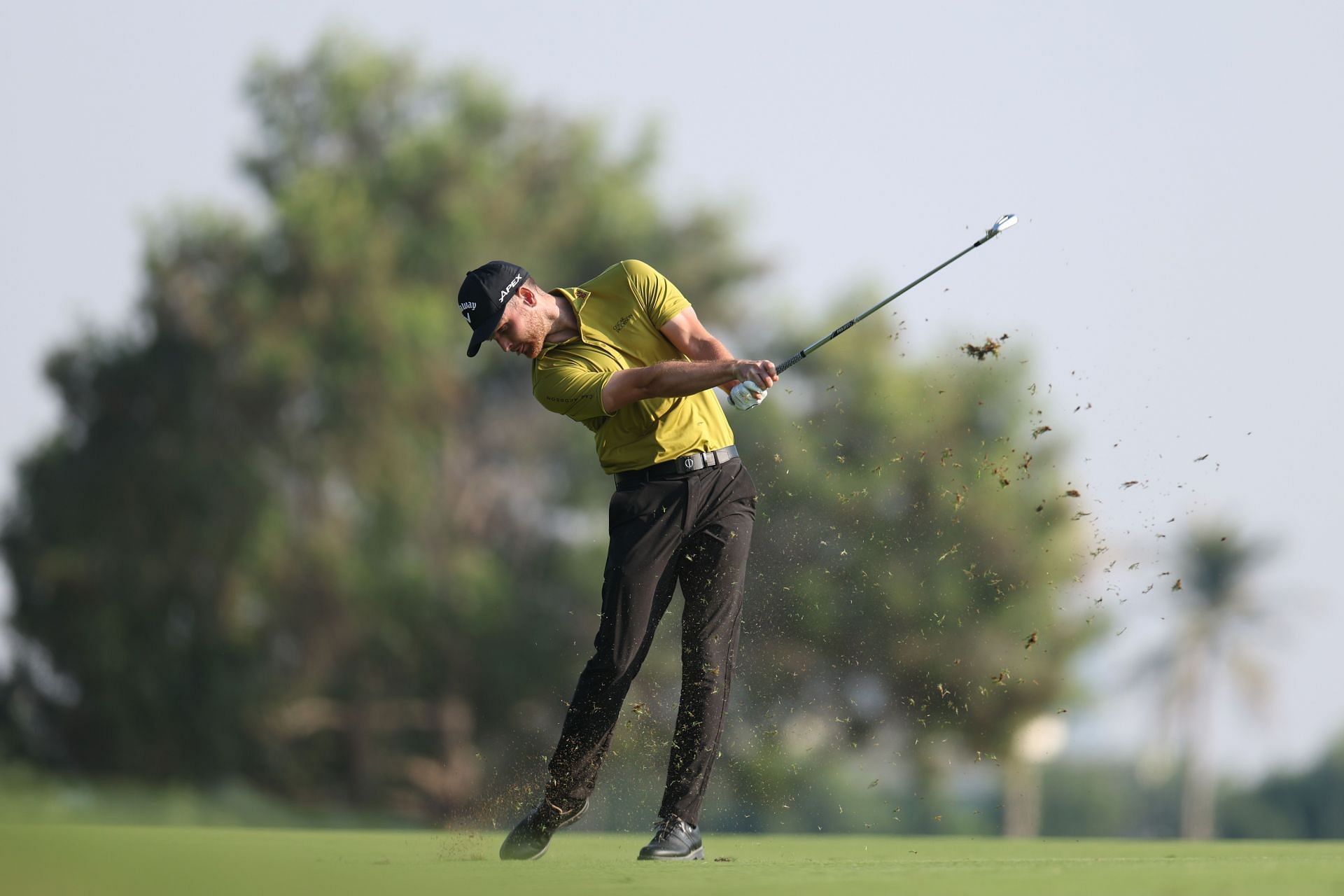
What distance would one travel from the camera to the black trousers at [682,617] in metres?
5.89

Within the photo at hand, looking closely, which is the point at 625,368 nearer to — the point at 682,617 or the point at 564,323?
the point at 564,323

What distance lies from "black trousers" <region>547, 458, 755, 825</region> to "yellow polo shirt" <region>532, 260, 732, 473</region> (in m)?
0.13

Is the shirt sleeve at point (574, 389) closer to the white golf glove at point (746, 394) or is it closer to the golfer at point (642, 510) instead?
the golfer at point (642, 510)

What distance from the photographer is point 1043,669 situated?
2978 cm

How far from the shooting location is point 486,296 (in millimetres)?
5820

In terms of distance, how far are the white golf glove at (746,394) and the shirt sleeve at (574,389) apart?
0.45m

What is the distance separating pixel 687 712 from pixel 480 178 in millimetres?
27362

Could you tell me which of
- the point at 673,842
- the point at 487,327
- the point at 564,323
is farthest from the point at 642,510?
the point at 673,842

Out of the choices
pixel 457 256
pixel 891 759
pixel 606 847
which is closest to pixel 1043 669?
pixel 891 759

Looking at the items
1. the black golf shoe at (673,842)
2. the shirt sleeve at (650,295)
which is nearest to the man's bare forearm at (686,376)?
the shirt sleeve at (650,295)

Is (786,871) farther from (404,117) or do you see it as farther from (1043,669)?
(404,117)

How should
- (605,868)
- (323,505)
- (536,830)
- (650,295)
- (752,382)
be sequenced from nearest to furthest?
(605,868)
(752,382)
(536,830)
(650,295)
(323,505)

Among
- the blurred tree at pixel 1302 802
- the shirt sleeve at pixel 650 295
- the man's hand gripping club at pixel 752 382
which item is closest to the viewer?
the man's hand gripping club at pixel 752 382

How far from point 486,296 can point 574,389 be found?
462 millimetres
